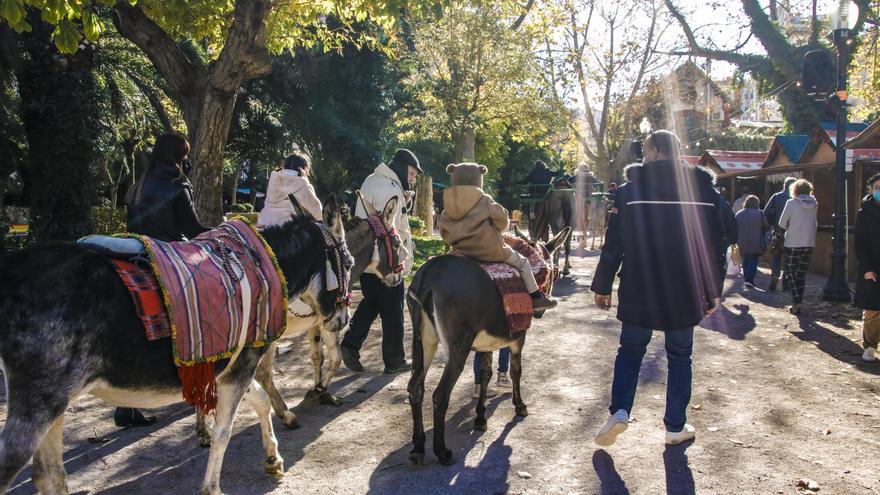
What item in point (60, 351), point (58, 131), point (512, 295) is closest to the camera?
point (60, 351)

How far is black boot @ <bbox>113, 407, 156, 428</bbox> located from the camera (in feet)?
17.4

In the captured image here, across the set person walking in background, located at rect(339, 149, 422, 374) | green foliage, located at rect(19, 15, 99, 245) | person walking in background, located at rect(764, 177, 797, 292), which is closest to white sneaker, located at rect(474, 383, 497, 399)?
person walking in background, located at rect(339, 149, 422, 374)

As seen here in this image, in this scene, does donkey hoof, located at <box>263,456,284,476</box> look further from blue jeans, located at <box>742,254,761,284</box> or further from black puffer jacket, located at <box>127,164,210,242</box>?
blue jeans, located at <box>742,254,761,284</box>

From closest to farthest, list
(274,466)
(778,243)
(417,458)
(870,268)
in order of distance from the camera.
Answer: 1. (274,466)
2. (417,458)
3. (870,268)
4. (778,243)

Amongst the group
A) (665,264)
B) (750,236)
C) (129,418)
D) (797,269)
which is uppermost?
(665,264)

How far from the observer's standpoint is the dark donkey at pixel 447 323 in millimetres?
4609

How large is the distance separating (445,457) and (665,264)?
81.3 inches

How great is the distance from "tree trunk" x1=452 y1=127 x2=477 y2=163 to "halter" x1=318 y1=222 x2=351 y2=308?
18.2 metres

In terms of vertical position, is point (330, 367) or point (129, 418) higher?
point (330, 367)

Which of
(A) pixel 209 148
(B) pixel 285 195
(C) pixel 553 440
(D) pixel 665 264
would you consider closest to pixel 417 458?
(C) pixel 553 440

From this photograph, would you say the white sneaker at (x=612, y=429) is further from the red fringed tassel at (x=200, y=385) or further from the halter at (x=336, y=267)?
the red fringed tassel at (x=200, y=385)

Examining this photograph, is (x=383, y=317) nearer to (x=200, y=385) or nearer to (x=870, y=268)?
(x=200, y=385)

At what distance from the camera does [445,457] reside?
178 inches

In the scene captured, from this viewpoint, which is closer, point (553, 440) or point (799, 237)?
point (553, 440)
